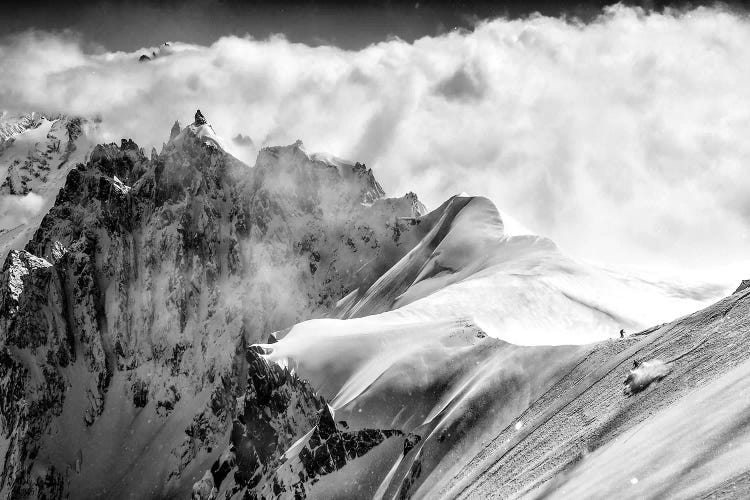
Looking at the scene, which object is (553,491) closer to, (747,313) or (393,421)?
(747,313)

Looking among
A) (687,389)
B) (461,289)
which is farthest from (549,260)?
(687,389)

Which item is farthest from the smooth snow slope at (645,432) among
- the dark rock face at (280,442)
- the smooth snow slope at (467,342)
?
the dark rock face at (280,442)

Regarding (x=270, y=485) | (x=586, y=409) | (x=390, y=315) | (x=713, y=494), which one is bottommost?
(x=270, y=485)

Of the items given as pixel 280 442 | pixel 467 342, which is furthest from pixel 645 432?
pixel 280 442

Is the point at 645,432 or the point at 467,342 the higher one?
the point at 645,432

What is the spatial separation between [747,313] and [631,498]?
18.2m

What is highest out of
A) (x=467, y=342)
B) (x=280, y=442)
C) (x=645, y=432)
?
(x=645, y=432)

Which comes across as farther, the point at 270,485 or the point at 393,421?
the point at 270,485

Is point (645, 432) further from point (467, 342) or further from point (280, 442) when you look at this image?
point (280, 442)

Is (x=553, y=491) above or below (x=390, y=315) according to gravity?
above

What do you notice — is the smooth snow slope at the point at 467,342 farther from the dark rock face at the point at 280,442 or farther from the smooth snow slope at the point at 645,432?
the smooth snow slope at the point at 645,432

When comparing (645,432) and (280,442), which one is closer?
(645,432)

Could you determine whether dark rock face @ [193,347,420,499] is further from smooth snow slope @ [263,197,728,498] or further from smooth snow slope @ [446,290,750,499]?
smooth snow slope @ [446,290,750,499]

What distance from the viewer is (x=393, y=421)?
75.7 meters
